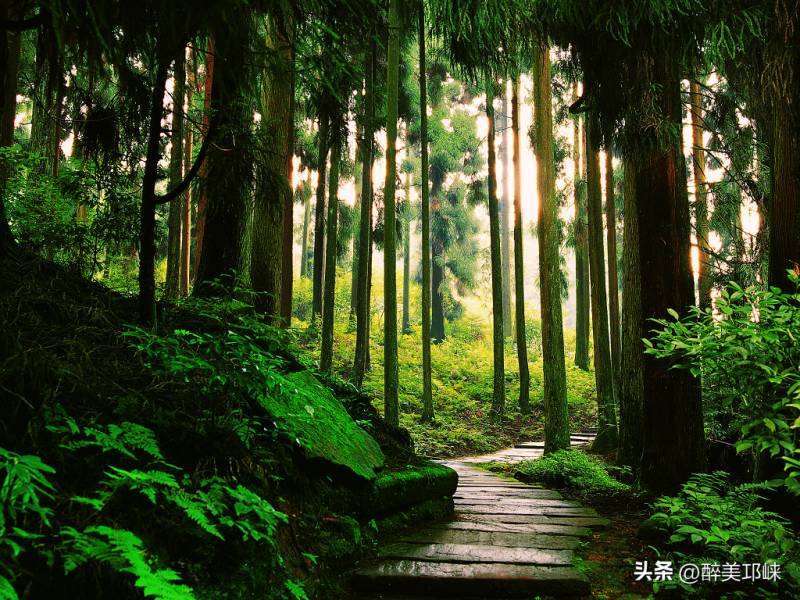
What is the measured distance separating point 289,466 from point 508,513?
273 cm

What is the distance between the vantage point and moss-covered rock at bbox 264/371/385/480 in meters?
3.73

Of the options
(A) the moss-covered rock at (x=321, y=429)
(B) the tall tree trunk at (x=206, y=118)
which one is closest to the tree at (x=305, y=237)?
(B) the tall tree trunk at (x=206, y=118)

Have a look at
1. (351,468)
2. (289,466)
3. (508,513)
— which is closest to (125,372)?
(289,466)

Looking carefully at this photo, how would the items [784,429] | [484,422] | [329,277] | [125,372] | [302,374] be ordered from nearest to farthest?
1. [784,429]
2. [125,372]
3. [302,374]
4. [329,277]
5. [484,422]

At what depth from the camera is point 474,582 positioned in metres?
3.34

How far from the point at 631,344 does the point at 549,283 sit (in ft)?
8.09

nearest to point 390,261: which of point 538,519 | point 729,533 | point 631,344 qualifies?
point 631,344

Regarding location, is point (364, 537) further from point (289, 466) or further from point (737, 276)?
point (737, 276)

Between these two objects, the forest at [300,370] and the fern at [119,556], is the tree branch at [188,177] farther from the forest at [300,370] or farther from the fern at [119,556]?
the fern at [119,556]

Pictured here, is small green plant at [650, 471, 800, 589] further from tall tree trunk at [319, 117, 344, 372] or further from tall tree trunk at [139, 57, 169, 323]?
tall tree trunk at [319, 117, 344, 372]

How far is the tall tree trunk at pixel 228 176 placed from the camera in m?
3.89

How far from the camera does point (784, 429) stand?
2980mm

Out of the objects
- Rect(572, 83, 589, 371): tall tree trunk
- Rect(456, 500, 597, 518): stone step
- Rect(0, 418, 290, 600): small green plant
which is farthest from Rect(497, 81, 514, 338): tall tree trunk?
Rect(0, 418, 290, 600): small green plant

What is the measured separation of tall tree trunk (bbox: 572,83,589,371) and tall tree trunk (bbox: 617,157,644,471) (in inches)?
250
